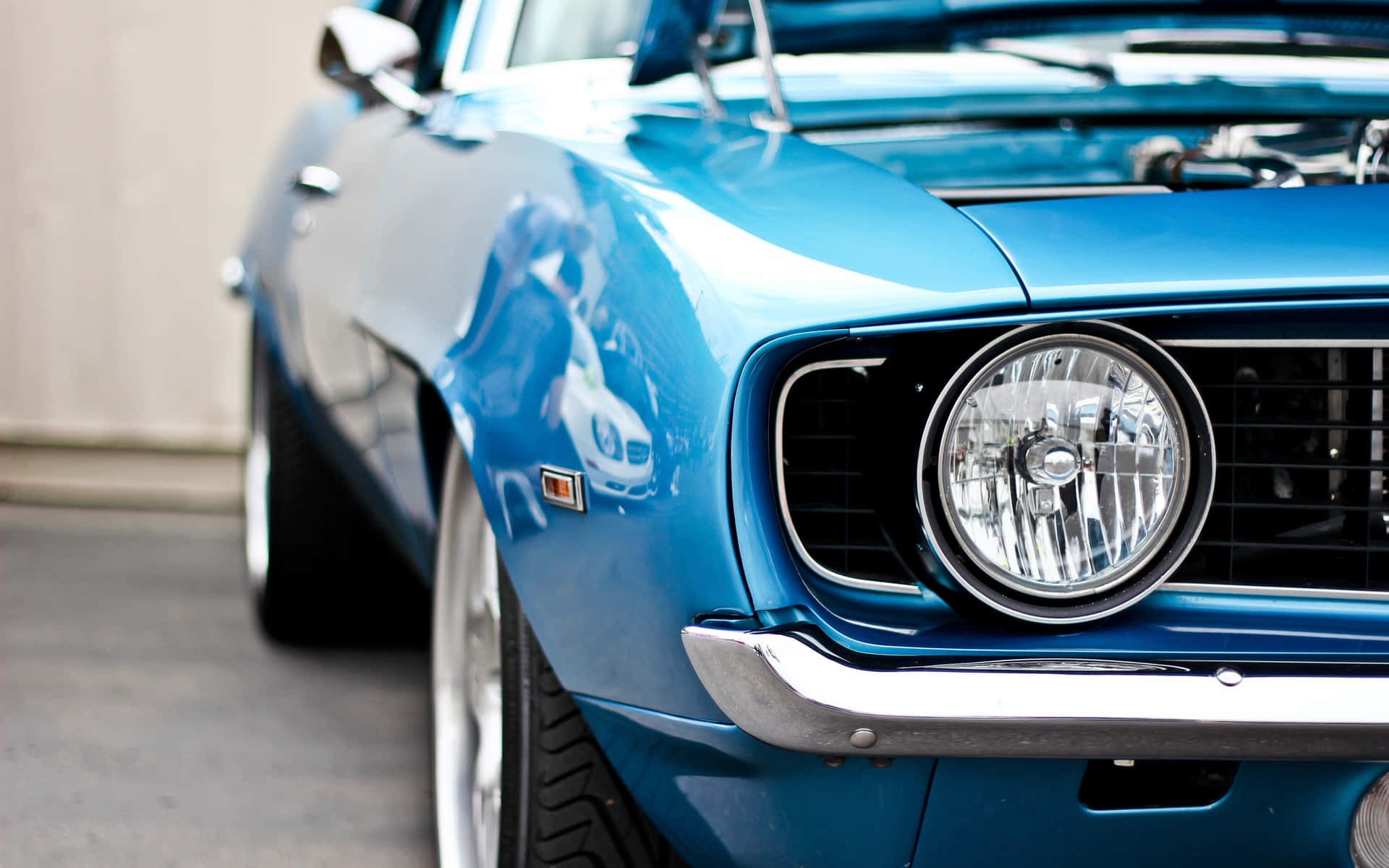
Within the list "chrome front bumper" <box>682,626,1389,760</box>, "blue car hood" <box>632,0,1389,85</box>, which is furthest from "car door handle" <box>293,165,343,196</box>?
"chrome front bumper" <box>682,626,1389,760</box>

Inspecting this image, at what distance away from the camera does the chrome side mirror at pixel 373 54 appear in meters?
2.33

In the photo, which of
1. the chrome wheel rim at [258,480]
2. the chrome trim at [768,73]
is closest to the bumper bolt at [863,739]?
the chrome trim at [768,73]

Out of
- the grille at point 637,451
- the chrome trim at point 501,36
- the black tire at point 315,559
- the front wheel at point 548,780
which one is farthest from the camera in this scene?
the black tire at point 315,559

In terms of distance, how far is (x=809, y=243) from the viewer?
1266 mm

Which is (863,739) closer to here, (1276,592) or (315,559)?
(1276,592)

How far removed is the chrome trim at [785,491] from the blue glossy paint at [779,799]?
0.49 feet

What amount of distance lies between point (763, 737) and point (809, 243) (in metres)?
0.43

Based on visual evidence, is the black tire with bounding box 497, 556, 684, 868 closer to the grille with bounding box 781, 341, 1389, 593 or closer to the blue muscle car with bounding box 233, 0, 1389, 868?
the blue muscle car with bounding box 233, 0, 1389, 868

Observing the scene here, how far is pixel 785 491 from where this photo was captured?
49.4 inches

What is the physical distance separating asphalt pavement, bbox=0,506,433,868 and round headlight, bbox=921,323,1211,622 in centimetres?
131

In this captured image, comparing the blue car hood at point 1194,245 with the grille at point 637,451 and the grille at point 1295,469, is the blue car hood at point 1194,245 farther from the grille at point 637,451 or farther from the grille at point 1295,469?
the grille at point 637,451

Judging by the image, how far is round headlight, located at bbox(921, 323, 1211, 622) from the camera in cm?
122

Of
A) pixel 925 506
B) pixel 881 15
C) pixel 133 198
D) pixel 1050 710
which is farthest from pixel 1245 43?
pixel 133 198

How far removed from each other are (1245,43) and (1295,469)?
122cm
